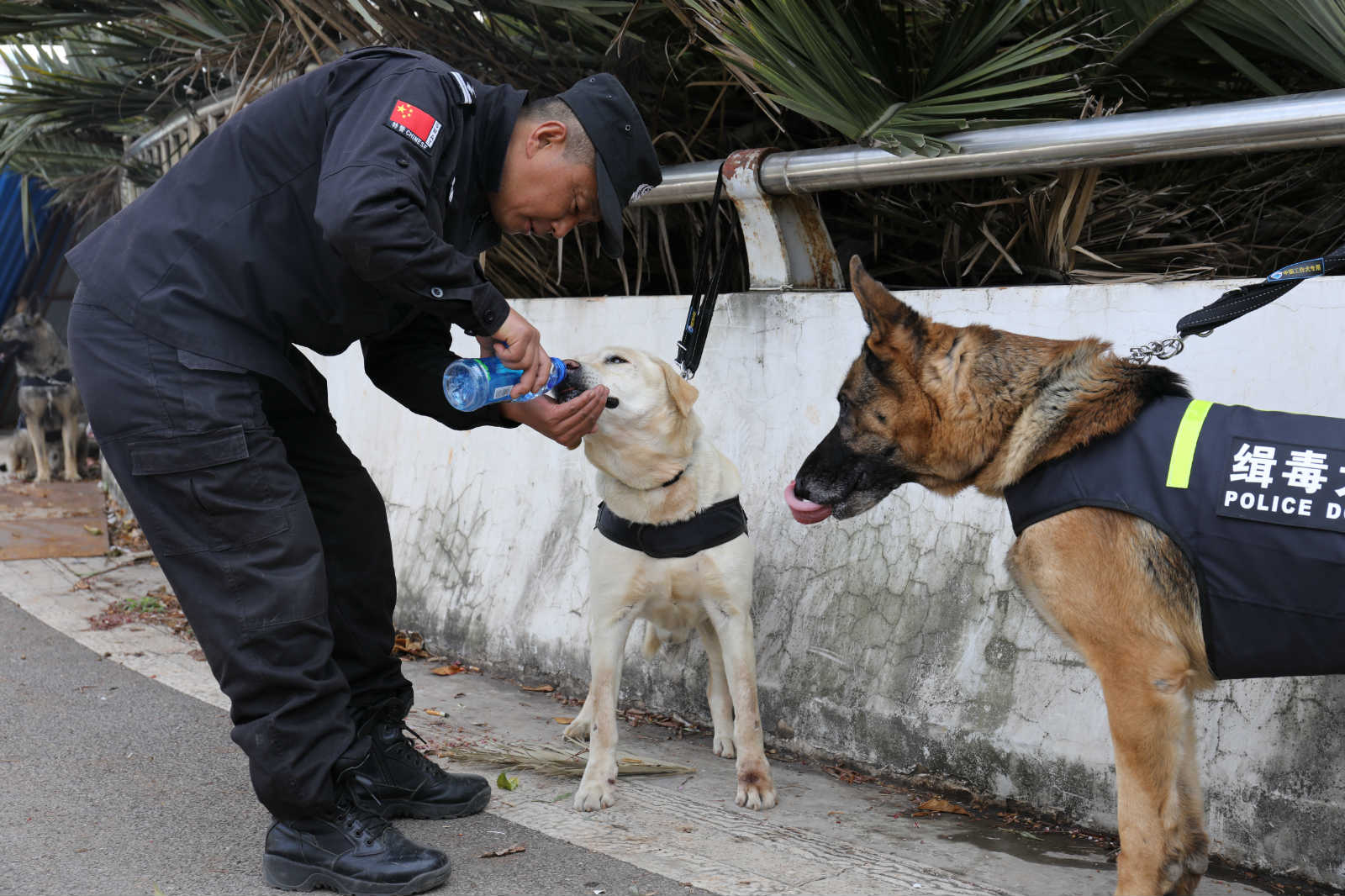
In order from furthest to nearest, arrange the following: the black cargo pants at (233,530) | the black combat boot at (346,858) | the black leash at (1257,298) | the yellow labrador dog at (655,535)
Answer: the yellow labrador dog at (655,535)
the black combat boot at (346,858)
the black cargo pants at (233,530)
the black leash at (1257,298)

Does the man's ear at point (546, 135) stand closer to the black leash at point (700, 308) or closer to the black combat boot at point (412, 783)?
the black leash at point (700, 308)

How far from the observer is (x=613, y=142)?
2.84 m

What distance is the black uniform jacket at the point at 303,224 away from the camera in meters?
2.58

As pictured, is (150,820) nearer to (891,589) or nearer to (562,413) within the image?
(562,413)

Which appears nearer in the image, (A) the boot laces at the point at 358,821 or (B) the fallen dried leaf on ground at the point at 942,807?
(A) the boot laces at the point at 358,821

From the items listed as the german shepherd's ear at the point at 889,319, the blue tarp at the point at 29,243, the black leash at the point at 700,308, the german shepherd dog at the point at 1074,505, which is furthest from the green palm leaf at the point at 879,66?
the blue tarp at the point at 29,243

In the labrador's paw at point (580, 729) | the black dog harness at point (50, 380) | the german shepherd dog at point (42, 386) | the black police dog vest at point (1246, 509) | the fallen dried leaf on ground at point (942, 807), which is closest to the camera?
the black police dog vest at point (1246, 509)

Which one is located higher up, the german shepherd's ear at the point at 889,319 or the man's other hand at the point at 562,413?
the german shepherd's ear at the point at 889,319

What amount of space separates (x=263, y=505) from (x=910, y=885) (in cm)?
183

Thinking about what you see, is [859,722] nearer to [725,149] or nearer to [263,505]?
[263,505]

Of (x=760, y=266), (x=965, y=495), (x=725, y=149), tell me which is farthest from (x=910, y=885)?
(x=725, y=149)

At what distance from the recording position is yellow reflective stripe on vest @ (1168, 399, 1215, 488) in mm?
2383

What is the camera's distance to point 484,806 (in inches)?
130

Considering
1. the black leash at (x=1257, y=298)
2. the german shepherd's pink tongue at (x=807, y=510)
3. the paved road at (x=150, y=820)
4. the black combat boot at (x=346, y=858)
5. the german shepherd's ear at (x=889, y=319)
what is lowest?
the paved road at (x=150, y=820)
